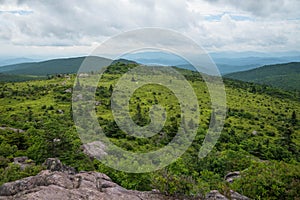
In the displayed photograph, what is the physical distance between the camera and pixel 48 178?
871 inches

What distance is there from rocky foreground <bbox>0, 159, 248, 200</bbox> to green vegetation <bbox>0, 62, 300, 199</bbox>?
4.59 meters

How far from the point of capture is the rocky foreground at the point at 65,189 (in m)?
19.6

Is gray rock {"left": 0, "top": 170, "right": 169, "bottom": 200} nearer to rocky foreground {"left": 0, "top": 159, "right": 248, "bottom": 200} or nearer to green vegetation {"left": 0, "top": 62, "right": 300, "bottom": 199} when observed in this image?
rocky foreground {"left": 0, "top": 159, "right": 248, "bottom": 200}

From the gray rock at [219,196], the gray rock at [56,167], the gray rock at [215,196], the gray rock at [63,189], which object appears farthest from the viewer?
the gray rock at [56,167]

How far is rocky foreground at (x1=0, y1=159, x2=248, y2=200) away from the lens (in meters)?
19.6

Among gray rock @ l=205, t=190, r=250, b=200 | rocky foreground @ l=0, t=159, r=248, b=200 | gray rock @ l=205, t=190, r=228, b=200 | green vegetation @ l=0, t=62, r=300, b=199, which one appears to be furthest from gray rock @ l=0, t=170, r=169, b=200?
gray rock @ l=205, t=190, r=250, b=200

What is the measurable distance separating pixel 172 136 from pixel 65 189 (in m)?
53.2

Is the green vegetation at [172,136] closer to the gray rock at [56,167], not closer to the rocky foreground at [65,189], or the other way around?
the gray rock at [56,167]

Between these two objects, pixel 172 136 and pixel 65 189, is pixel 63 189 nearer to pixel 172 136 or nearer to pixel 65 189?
pixel 65 189

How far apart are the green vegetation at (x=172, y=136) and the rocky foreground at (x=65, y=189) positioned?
459 cm

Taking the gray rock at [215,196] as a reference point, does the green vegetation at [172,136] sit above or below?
below

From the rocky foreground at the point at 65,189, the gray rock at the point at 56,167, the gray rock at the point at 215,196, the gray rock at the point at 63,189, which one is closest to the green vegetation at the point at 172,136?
the gray rock at the point at 215,196

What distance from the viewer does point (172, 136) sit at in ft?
238

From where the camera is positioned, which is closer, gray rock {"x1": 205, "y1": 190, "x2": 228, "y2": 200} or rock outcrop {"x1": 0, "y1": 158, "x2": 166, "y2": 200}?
rock outcrop {"x1": 0, "y1": 158, "x2": 166, "y2": 200}
